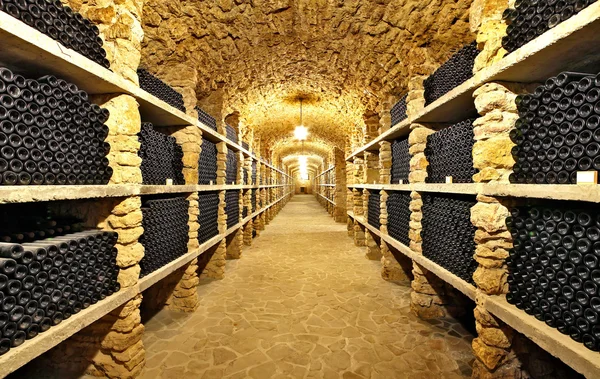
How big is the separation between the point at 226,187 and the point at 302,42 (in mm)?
3791

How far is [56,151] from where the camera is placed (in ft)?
8.18

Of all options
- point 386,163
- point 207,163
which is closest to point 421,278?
point 386,163

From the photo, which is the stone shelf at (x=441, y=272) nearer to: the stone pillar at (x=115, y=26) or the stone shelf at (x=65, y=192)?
the stone shelf at (x=65, y=192)

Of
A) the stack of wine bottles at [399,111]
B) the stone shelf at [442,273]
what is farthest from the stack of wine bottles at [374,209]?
the stack of wine bottles at [399,111]

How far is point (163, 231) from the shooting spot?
430 centimetres

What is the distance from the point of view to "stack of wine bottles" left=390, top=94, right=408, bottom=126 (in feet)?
19.0

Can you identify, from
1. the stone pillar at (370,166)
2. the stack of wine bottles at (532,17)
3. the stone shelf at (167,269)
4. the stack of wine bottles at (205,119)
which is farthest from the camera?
the stone pillar at (370,166)

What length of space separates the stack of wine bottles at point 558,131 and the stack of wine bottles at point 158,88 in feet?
15.1

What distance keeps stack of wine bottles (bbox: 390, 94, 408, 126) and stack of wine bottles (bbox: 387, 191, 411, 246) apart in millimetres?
1584

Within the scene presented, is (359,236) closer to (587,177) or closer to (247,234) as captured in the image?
(247,234)

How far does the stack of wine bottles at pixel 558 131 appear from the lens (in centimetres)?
212

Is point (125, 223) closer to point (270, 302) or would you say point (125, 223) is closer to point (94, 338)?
point (94, 338)

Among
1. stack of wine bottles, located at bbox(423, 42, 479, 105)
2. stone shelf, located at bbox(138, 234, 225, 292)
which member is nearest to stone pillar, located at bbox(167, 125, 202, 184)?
stone shelf, located at bbox(138, 234, 225, 292)

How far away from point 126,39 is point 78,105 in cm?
103
